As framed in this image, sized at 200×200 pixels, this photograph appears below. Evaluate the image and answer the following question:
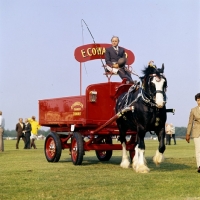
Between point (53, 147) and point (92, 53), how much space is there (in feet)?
9.89

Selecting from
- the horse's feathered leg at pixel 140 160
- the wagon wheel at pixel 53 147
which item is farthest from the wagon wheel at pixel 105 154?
the horse's feathered leg at pixel 140 160

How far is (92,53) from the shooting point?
51.2ft

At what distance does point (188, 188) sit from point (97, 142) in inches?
251

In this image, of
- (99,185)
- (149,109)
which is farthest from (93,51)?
(99,185)

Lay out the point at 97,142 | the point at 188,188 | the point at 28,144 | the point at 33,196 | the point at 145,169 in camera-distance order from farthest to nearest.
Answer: the point at 28,144 < the point at 97,142 < the point at 145,169 < the point at 188,188 < the point at 33,196

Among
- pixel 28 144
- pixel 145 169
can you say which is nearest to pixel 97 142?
pixel 145 169

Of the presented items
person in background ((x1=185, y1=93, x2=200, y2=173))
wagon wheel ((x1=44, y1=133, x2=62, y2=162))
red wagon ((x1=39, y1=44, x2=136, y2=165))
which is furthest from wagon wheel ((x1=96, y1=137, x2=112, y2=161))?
person in background ((x1=185, y1=93, x2=200, y2=173))

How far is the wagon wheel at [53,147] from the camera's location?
50.5 feet

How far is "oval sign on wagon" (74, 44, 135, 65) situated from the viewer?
51.1 feet

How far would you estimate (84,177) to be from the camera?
436 inches

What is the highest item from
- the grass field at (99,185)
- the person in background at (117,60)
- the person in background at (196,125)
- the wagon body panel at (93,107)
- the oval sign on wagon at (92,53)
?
the oval sign on wagon at (92,53)

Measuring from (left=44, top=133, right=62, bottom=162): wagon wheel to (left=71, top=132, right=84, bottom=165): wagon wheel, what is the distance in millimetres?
630

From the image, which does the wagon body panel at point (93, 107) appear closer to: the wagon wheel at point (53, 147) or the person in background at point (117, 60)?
the person in background at point (117, 60)

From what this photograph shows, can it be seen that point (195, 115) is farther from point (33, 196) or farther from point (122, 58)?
point (33, 196)
